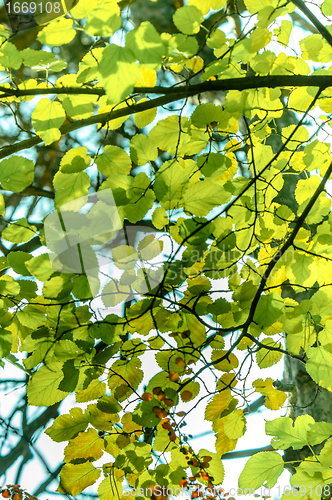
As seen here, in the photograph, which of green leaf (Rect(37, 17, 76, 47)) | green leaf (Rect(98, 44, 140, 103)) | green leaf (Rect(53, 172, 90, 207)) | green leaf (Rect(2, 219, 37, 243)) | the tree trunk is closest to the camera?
green leaf (Rect(98, 44, 140, 103))

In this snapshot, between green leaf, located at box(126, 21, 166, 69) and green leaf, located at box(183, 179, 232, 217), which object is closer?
green leaf, located at box(126, 21, 166, 69)

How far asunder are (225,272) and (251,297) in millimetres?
88

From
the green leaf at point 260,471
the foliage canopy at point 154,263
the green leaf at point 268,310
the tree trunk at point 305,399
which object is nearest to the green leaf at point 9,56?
the foliage canopy at point 154,263

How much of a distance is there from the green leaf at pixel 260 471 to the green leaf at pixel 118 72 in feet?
2.35

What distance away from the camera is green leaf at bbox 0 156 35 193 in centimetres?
59

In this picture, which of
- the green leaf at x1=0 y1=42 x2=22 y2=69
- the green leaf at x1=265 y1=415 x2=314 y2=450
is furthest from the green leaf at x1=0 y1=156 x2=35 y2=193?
the green leaf at x1=265 y1=415 x2=314 y2=450

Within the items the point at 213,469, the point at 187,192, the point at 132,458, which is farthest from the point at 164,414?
the point at 187,192

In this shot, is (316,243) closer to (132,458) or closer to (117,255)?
(117,255)

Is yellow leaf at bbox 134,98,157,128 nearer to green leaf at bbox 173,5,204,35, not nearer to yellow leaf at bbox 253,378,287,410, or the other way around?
green leaf at bbox 173,5,204,35

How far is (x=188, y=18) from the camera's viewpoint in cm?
56

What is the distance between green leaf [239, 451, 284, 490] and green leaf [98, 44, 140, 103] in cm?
72

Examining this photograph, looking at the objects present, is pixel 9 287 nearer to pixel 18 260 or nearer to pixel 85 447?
pixel 18 260

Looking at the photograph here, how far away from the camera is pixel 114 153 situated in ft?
2.15

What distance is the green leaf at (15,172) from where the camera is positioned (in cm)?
59
